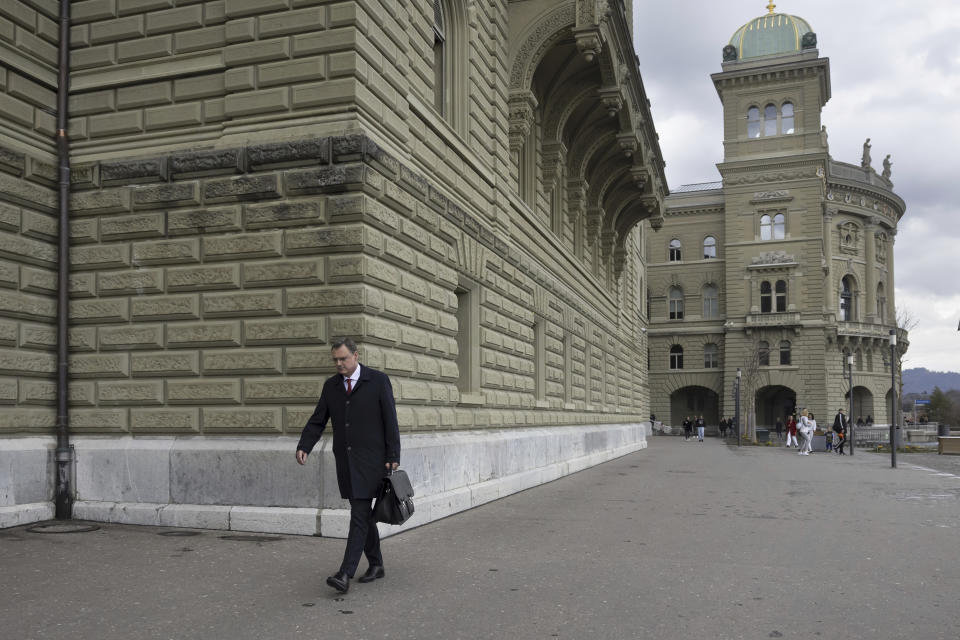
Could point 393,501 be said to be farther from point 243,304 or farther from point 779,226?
point 779,226

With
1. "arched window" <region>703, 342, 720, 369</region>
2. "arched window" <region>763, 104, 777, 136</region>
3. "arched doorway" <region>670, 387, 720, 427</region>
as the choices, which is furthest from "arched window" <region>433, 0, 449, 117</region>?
"arched doorway" <region>670, 387, 720, 427</region>

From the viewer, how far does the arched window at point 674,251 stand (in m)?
70.5

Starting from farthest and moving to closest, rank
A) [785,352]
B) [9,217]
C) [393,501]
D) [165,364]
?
[785,352] < [165,364] < [9,217] < [393,501]

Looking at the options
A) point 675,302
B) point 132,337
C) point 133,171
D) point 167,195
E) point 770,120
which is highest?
point 770,120

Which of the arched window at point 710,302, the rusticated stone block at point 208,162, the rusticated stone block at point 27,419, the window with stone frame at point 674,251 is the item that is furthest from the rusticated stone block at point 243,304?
the window with stone frame at point 674,251

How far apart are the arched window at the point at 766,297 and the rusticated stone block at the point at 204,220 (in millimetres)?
59267

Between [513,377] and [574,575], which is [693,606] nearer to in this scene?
[574,575]

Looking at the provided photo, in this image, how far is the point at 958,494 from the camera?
16219 mm

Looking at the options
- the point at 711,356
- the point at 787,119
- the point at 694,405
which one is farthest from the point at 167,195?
the point at 694,405

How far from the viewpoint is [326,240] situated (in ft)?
32.4

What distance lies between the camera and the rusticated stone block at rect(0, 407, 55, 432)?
1009cm

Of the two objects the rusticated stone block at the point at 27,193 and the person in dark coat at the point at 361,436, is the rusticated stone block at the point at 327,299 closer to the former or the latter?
the person in dark coat at the point at 361,436

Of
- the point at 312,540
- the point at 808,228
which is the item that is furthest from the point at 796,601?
the point at 808,228

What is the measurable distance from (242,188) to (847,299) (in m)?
69.3
